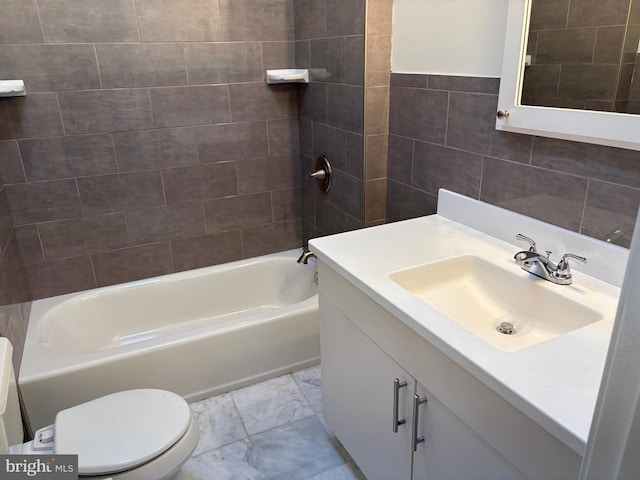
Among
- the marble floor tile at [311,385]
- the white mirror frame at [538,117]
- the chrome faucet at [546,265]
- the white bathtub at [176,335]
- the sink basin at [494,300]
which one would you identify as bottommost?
the marble floor tile at [311,385]

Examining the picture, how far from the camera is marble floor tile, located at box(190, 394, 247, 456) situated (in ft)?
6.46

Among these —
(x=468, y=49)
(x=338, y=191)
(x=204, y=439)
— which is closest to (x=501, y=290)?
(x=468, y=49)

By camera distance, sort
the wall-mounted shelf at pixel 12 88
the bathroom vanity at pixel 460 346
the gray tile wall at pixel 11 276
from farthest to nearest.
→ 1. the wall-mounted shelf at pixel 12 88
2. the gray tile wall at pixel 11 276
3. the bathroom vanity at pixel 460 346

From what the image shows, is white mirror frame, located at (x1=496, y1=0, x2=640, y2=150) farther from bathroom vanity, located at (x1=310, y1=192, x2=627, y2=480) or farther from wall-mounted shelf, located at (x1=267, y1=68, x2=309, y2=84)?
wall-mounted shelf, located at (x1=267, y1=68, x2=309, y2=84)

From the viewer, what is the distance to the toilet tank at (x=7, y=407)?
109 centimetres

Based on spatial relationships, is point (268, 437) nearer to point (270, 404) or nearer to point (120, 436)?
point (270, 404)

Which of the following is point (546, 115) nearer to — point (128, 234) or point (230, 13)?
point (230, 13)

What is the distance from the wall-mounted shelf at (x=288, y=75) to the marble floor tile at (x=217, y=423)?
1.60m

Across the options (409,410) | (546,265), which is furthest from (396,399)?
(546,265)

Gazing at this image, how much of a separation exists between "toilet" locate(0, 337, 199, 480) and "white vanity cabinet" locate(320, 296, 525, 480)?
511mm

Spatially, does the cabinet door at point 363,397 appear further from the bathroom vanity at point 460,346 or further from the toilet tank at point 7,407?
the toilet tank at point 7,407

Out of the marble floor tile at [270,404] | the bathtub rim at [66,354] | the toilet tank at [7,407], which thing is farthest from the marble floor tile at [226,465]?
the toilet tank at [7,407]

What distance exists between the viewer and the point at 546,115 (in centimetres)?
135

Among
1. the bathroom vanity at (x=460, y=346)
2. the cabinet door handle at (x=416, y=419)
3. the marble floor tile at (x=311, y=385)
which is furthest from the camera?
the marble floor tile at (x=311, y=385)
